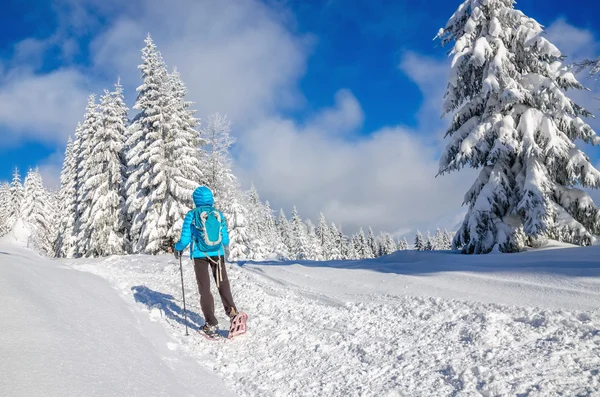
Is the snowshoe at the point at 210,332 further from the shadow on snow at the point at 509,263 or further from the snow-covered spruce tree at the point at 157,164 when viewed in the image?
the snow-covered spruce tree at the point at 157,164

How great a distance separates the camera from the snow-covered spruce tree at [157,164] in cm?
2336

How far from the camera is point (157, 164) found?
23.3 metres

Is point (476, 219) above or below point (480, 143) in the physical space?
below

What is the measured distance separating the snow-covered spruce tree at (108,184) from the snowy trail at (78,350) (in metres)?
23.4

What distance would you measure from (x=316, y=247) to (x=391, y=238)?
218ft

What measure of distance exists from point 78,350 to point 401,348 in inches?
136

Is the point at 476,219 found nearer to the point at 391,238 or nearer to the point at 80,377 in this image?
the point at 80,377

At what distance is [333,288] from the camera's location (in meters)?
7.47

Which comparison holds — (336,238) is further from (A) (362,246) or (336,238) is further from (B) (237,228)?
(B) (237,228)

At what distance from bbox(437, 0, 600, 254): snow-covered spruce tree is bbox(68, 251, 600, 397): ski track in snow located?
5034mm

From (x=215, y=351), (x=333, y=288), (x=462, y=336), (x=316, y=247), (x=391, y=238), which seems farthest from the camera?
(x=391, y=238)

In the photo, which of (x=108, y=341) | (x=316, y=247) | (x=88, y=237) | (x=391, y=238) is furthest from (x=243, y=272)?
(x=391, y=238)

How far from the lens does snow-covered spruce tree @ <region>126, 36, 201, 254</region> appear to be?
23359 mm

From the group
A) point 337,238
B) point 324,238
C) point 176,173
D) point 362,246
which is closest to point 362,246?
point 362,246
